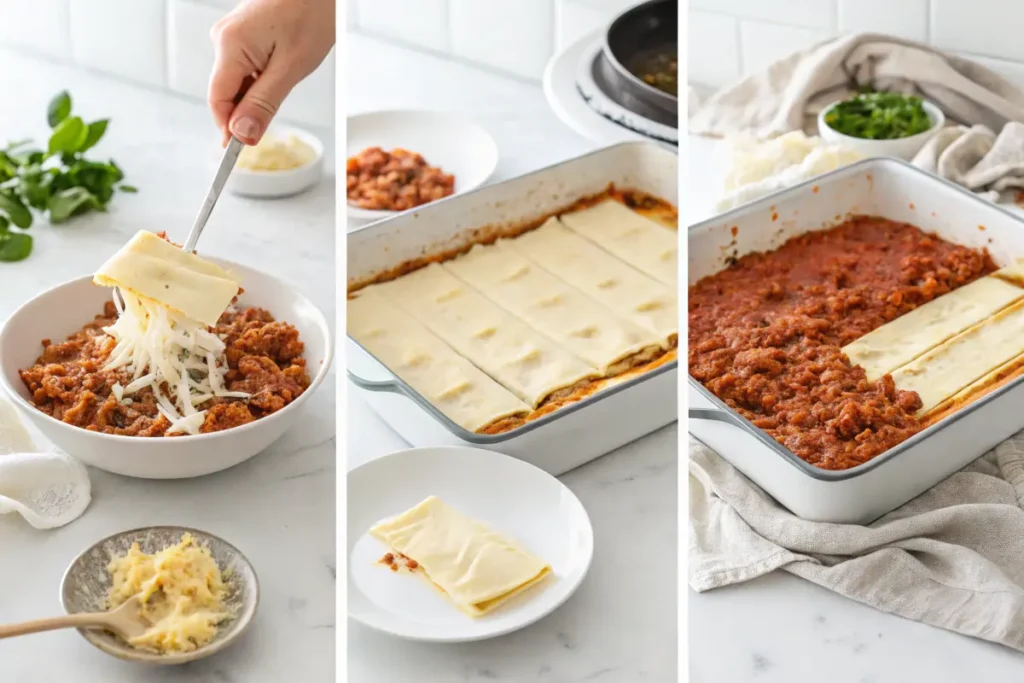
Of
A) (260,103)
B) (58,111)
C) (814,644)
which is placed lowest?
(814,644)

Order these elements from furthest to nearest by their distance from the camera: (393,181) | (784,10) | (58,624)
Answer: (784,10) < (393,181) < (58,624)

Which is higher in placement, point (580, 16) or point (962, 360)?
point (580, 16)

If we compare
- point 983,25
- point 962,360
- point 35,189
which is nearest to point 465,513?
point 962,360

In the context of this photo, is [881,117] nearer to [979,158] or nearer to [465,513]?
[979,158]

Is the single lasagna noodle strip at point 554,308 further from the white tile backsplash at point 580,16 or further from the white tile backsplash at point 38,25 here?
the white tile backsplash at point 38,25

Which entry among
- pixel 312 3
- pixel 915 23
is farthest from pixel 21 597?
pixel 915 23

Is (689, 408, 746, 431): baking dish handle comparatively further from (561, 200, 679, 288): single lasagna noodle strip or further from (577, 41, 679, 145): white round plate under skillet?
(577, 41, 679, 145): white round plate under skillet
